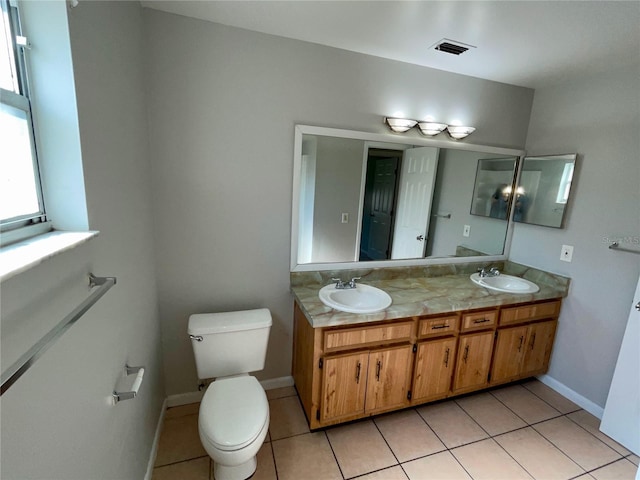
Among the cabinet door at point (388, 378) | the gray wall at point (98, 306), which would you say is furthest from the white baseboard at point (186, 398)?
the cabinet door at point (388, 378)

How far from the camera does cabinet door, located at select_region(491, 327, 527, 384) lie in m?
2.16

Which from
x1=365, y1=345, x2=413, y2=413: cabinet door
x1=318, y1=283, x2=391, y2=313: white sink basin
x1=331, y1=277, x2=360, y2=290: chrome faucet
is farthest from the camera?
x1=331, y1=277, x2=360, y2=290: chrome faucet

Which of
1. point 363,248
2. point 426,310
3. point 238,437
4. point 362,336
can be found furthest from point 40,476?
point 363,248

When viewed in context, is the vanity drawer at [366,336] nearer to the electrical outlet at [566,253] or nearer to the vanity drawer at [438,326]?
the vanity drawer at [438,326]

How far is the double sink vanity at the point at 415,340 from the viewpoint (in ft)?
5.69

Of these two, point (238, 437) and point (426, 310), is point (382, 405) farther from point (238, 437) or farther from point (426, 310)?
point (238, 437)

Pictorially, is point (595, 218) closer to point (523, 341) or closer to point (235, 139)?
point (523, 341)

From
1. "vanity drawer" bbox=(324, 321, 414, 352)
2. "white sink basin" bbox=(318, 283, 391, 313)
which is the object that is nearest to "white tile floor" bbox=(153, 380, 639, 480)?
"vanity drawer" bbox=(324, 321, 414, 352)

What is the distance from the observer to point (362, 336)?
1.74m

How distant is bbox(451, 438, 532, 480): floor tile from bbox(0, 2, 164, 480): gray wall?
68.6 inches

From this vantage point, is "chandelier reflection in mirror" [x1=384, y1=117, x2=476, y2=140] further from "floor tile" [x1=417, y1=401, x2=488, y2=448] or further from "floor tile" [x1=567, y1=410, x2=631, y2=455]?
"floor tile" [x1=567, y1=410, x2=631, y2=455]

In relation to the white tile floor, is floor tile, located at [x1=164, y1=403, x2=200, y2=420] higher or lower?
lower

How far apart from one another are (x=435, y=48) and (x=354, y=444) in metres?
2.49

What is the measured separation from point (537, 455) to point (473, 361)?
58 centimetres
